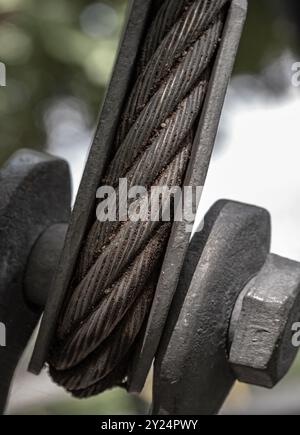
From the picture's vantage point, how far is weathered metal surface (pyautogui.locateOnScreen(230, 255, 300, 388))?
0.66 meters

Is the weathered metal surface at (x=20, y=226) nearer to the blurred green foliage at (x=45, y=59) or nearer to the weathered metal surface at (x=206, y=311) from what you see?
the weathered metal surface at (x=206, y=311)

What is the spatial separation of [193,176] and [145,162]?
0.13 feet

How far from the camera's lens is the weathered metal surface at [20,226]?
71cm

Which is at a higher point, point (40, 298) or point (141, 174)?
point (141, 174)

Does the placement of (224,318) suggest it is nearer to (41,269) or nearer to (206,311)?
(206,311)

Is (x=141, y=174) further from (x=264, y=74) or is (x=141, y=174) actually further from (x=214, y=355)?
(x=264, y=74)

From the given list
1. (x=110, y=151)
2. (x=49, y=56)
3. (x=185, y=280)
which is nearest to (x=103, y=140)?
(x=110, y=151)

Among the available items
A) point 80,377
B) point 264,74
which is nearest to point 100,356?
point 80,377

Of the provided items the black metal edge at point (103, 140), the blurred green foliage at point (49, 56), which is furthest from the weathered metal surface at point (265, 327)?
the blurred green foliage at point (49, 56)

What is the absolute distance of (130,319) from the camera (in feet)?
2.06

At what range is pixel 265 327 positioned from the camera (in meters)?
0.67

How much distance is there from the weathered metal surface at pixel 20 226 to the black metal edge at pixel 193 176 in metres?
0.14

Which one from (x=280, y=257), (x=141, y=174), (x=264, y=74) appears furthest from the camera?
(x=264, y=74)
